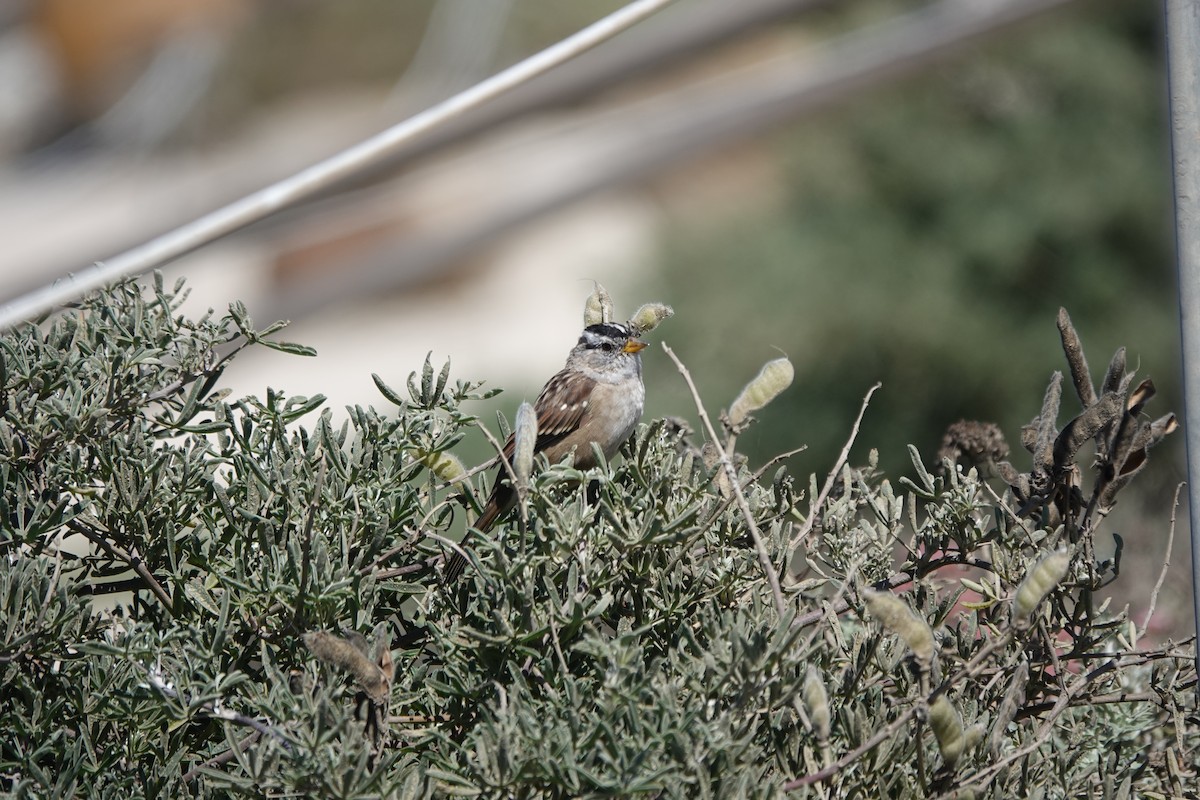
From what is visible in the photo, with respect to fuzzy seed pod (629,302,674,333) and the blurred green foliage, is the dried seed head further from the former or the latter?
the blurred green foliage

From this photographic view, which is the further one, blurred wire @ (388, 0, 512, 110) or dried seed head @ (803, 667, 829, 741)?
blurred wire @ (388, 0, 512, 110)

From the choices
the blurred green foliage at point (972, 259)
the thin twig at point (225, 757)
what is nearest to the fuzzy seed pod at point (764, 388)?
the thin twig at point (225, 757)

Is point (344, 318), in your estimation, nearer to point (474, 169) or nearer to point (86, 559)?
point (474, 169)

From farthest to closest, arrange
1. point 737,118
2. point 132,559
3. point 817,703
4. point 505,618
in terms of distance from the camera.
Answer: point 737,118 < point 132,559 < point 505,618 < point 817,703

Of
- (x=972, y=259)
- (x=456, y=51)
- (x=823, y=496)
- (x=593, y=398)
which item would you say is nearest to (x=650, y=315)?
(x=823, y=496)

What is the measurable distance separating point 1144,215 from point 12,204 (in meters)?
12.2

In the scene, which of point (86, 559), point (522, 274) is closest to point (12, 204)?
point (522, 274)

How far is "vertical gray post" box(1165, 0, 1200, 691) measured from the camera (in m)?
1.76

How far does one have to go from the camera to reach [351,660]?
5.16 ft

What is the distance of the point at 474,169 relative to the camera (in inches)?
455

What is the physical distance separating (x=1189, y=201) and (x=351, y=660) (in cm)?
140

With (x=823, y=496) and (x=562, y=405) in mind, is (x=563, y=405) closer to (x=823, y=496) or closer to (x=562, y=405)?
(x=562, y=405)

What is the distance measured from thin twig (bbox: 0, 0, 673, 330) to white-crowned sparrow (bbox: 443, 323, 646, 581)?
1375 mm

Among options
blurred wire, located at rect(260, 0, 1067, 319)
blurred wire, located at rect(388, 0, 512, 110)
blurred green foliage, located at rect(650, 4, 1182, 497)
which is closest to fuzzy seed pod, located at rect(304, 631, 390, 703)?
blurred wire, located at rect(260, 0, 1067, 319)
